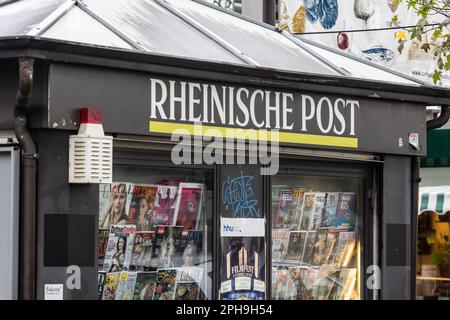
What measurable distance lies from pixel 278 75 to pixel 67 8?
1.76m

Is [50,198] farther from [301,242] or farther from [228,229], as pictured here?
[301,242]

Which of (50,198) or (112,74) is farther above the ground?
(112,74)

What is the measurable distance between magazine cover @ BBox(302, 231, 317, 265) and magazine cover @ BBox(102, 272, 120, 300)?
2.06 metres

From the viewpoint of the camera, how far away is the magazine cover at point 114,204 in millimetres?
7469

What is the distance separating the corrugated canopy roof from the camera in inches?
290

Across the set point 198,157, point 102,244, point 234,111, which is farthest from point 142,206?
point 234,111

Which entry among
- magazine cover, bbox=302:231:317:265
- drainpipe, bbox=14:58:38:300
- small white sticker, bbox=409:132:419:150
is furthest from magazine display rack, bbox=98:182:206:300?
small white sticker, bbox=409:132:419:150

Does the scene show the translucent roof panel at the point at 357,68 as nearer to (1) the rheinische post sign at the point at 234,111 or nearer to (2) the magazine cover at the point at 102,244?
(1) the rheinische post sign at the point at 234,111

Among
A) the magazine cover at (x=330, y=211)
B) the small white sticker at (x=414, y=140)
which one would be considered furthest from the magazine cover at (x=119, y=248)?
the small white sticker at (x=414, y=140)

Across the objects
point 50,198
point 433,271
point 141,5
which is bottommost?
point 433,271
